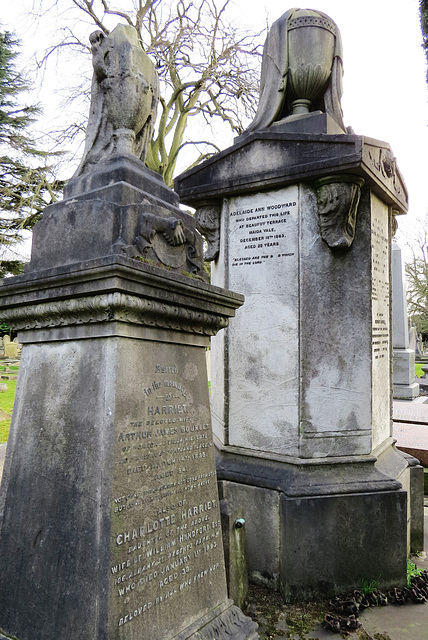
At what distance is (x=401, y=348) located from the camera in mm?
11531

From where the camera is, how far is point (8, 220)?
2209 cm

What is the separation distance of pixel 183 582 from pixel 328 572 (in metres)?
1.68

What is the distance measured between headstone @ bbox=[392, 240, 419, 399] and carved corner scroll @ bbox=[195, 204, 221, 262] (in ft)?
25.7

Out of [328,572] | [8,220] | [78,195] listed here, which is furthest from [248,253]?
[8,220]

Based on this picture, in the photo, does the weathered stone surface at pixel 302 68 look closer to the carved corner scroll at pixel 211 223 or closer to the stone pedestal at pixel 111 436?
the carved corner scroll at pixel 211 223

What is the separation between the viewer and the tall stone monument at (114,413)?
1.89 m

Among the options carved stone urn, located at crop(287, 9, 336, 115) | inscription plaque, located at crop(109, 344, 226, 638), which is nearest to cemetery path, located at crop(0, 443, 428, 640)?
inscription plaque, located at crop(109, 344, 226, 638)

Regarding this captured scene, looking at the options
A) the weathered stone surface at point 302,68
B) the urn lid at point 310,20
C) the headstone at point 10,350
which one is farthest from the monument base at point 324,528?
the headstone at point 10,350

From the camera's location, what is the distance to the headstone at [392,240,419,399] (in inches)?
436

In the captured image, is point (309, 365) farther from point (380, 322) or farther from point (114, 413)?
point (114, 413)

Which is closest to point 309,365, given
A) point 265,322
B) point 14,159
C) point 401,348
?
point 265,322

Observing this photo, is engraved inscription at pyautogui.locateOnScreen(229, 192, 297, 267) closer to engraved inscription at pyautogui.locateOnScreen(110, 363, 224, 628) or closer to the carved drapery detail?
the carved drapery detail

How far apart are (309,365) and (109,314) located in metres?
2.18

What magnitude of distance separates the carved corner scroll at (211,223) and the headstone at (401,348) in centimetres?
784
